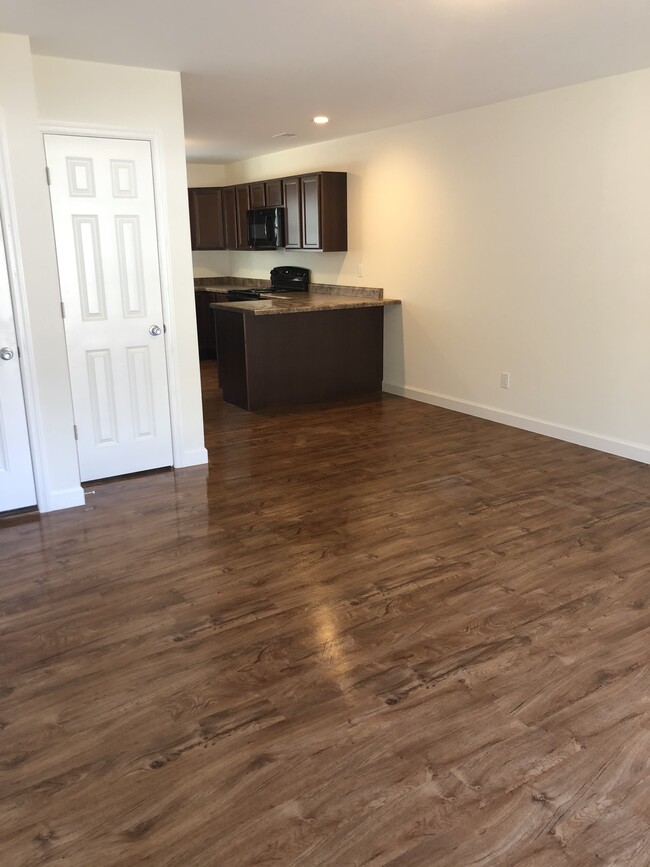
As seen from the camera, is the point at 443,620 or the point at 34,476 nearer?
the point at 443,620

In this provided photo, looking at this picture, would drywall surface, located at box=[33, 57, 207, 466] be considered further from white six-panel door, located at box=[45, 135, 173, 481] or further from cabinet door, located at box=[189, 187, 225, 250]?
cabinet door, located at box=[189, 187, 225, 250]

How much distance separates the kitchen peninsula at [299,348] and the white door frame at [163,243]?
152cm

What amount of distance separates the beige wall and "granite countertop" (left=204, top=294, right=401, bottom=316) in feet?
0.91

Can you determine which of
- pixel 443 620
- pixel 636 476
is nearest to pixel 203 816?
pixel 443 620

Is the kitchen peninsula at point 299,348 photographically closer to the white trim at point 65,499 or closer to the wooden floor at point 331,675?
the wooden floor at point 331,675

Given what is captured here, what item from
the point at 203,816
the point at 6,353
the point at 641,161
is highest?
the point at 641,161

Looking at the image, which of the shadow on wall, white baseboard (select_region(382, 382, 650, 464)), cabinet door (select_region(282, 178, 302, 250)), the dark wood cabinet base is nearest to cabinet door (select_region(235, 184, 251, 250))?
cabinet door (select_region(282, 178, 302, 250))

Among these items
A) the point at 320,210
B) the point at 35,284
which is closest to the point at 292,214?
the point at 320,210

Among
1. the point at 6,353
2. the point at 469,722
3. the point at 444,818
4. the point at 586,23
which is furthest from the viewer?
the point at 6,353

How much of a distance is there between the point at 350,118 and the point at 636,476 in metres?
3.68

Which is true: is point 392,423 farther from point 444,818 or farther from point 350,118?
point 444,818

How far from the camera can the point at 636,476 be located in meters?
4.39

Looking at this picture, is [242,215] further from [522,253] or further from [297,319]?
[522,253]

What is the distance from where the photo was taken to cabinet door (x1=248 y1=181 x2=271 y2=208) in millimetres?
7891
